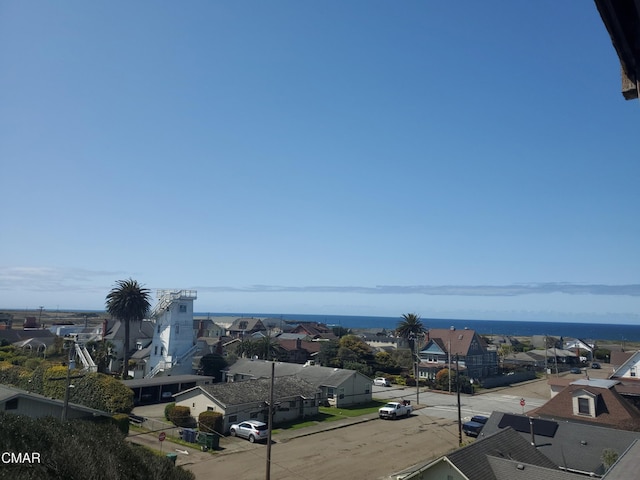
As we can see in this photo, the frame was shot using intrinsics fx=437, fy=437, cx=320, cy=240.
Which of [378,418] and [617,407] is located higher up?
[617,407]

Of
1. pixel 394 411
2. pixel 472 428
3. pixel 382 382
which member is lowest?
pixel 382 382

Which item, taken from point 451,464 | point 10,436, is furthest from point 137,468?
point 451,464

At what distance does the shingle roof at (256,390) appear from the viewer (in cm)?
4170

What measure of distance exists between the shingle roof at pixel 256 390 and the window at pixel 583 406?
1000 inches

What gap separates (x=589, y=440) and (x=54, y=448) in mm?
29664

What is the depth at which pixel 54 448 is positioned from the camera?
48.1 feet

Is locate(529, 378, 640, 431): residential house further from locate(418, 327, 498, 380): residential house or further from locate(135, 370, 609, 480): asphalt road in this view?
locate(418, 327, 498, 380): residential house

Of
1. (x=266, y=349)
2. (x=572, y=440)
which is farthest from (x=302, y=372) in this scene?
(x=572, y=440)

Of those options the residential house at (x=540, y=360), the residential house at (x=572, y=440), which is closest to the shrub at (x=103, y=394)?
the residential house at (x=572, y=440)

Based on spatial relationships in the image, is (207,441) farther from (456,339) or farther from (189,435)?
(456,339)

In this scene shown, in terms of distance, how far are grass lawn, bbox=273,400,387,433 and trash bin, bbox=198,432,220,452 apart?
7283 millimetres

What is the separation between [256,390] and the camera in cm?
4506

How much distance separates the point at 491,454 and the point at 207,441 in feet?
73.1

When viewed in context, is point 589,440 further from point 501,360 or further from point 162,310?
point 501,360
